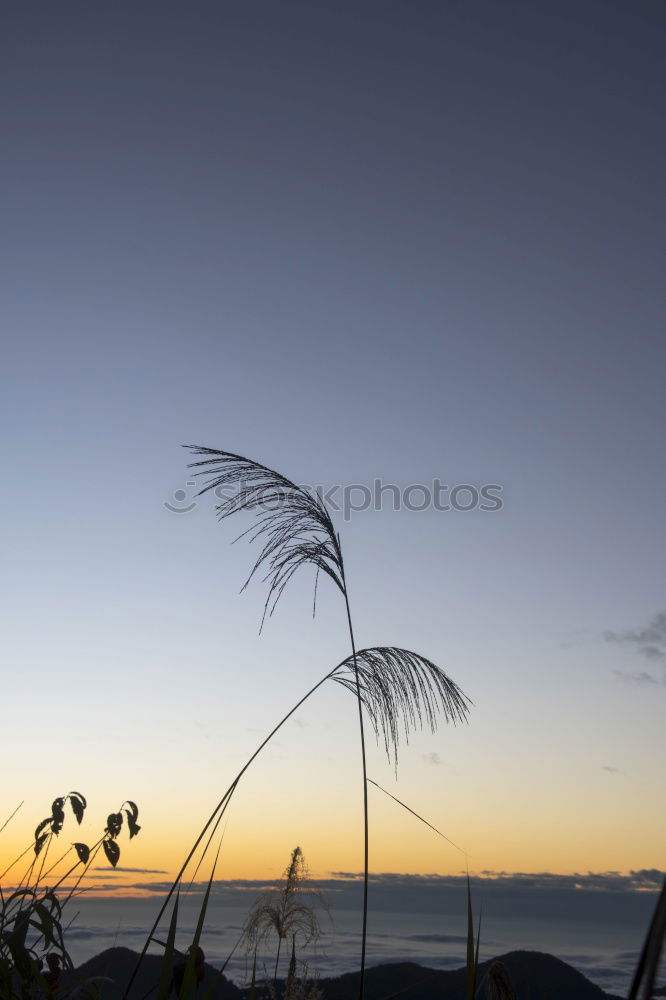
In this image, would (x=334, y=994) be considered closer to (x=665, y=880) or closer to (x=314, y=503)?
(x=314, y=503)

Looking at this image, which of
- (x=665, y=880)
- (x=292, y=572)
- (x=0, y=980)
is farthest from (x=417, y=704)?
(x=665, y=880)

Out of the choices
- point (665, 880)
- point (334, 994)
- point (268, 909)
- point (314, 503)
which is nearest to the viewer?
point (665, 880)

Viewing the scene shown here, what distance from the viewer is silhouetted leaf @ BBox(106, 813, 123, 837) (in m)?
2.38

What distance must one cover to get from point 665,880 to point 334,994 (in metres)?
3.62

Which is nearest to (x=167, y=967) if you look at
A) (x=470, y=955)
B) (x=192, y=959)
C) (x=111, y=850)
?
(x=192, y=959)

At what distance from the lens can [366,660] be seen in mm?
3131

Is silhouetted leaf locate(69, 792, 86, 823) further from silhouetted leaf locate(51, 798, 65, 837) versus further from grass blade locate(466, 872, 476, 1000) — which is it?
grass blade locate(466, 872, 476, 1000)

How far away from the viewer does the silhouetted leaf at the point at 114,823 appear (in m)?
2.38

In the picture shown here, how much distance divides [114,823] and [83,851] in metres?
0.11

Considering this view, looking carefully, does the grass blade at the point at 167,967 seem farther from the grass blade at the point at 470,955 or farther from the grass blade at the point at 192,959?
the grass blade at the point at 470,955

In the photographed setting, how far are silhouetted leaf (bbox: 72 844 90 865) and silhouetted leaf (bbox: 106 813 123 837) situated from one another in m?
0.08

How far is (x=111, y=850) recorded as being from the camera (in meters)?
2.34

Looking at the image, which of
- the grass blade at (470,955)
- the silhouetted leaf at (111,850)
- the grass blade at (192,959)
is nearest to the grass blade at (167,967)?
the grass blade at (192,959)

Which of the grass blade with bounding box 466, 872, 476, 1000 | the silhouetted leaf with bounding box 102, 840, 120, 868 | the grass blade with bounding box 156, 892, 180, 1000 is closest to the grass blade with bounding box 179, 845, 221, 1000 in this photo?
the grass blade with bounding box 156, 892, 180, 1000
